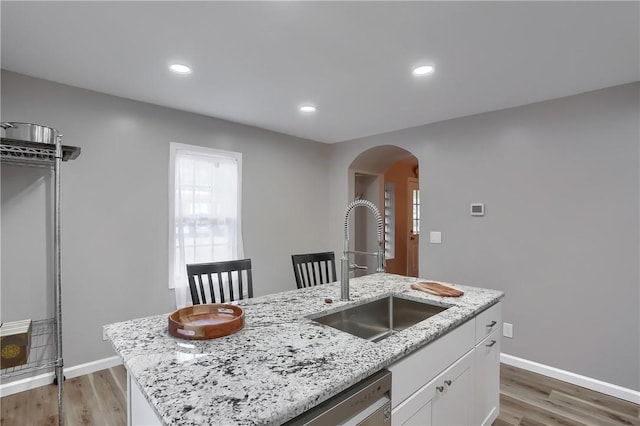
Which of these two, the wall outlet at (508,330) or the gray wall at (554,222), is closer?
the gray wall at (554,222)

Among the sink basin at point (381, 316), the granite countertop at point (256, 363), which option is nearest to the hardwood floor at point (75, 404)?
the granite countertop at point (256, 363)

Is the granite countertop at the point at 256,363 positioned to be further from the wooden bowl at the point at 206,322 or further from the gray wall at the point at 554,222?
the gray wall at the point at 554,222

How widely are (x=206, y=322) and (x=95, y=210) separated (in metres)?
2.01

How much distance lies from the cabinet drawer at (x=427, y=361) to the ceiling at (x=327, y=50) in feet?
5.25

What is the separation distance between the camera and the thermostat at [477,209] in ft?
10.6

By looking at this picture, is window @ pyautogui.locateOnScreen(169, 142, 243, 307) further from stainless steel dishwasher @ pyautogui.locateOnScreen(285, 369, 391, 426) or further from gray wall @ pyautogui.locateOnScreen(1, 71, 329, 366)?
stainless steel dishwasher @ pyautogui.locateOnScreen(285, 369, 391, 426)

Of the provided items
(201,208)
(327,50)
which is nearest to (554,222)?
(327,50)

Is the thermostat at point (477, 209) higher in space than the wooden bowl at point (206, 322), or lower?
higher

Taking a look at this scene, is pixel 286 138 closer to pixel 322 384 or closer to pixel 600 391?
pixel 322 384

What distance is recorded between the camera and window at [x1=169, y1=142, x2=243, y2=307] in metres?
3.14

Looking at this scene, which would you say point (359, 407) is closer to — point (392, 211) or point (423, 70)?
point (423, 70)

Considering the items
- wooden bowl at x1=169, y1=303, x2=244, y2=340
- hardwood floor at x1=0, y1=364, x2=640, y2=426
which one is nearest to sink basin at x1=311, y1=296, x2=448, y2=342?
wooden bowl at x1=169, y1=303, x2=244, y2=340

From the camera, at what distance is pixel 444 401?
1.44 m

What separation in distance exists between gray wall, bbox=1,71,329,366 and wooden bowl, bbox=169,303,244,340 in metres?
1.83
